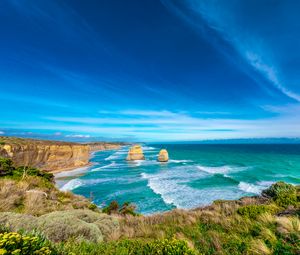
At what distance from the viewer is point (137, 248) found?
4707 mm

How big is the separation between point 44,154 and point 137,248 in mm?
53868

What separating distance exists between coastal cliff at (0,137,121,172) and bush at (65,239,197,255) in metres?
42.5

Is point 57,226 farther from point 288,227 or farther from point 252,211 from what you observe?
point 252,211

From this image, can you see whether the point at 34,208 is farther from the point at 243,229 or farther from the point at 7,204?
the point at 243,229

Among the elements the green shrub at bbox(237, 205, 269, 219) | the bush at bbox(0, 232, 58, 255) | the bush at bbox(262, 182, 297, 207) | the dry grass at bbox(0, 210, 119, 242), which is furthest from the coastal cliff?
the bush at bbox(0, 232, 58, 255)

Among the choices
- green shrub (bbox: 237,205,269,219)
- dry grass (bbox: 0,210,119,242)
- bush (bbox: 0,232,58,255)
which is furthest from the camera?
green shrub (bbox: 237,205,269,219)

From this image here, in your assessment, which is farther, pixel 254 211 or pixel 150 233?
pixel 254 211

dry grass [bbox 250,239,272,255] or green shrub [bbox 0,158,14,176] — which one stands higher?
green shrub [bbox 0,158,14,176]

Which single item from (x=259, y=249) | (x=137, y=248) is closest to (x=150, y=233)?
(x=137, y=248)

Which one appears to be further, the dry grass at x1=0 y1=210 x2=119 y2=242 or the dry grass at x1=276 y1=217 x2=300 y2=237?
the dry grass at x1=0 y1=210 x2=119 y2=242

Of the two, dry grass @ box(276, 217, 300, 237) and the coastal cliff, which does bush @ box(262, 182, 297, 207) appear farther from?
the coastal cliff

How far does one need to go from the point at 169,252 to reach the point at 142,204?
2230cm

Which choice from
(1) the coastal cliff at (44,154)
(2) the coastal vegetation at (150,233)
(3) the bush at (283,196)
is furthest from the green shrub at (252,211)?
(1) the coastal cliff at (44,154)

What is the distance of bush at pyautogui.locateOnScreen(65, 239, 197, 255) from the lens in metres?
4.12
